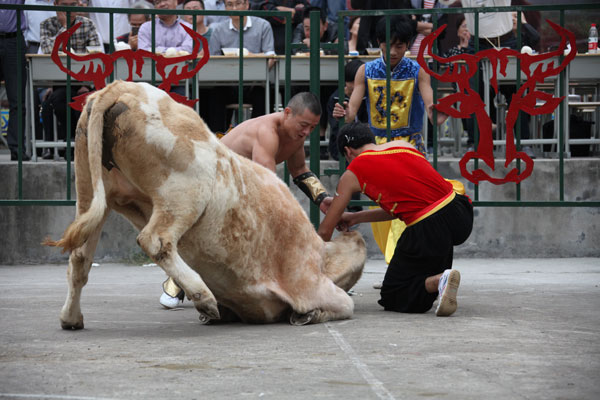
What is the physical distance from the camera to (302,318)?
4883 millimetres

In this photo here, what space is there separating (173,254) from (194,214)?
0.24 m

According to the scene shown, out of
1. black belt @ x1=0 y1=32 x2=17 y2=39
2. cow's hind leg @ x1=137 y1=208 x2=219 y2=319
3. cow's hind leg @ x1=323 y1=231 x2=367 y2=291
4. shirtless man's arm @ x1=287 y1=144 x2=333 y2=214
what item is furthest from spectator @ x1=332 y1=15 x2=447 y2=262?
black belt @ x1=0 y1=32 x2=17 y2=39

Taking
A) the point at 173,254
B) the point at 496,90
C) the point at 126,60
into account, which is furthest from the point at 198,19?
the point at 173,254

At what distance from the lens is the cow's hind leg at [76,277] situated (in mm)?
4582

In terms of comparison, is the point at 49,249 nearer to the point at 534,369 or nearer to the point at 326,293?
the point at 326,293

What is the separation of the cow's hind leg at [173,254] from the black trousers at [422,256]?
1.60 m

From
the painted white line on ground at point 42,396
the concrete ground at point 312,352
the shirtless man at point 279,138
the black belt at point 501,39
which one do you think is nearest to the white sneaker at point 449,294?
the concrete ground at point 312,352

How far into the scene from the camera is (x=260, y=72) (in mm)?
8914

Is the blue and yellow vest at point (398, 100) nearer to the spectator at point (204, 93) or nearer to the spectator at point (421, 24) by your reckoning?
the spectator at point (421, 24)

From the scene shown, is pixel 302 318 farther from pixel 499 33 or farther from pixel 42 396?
pixel 499 33

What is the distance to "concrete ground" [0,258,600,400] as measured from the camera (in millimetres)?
3258

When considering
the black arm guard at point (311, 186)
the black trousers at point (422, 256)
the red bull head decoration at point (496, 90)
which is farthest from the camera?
the red bull head decoration at point (496, 90)

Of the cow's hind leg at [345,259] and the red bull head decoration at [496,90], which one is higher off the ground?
the red bull head decoration at [496,90]

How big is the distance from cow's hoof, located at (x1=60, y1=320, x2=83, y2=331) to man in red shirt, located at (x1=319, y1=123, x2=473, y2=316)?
60.7 inches
